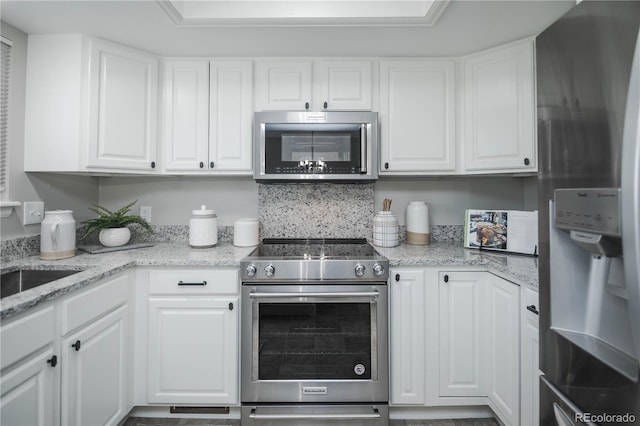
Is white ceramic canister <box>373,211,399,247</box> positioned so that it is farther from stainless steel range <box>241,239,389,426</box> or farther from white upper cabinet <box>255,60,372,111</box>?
white upper cabinet <box>255,60,372,111</box>

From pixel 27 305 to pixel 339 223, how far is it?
1721 mm

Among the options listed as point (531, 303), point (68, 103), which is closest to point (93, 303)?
point (68, 103)

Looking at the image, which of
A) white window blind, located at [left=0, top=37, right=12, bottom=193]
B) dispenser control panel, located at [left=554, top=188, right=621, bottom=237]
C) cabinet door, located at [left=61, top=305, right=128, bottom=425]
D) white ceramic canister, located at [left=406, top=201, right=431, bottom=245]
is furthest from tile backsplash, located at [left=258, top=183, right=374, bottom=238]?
dispenser control panel, located at [left=554, top=188, right=621, bottom=237]

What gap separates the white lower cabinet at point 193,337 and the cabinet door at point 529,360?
1.42 meters

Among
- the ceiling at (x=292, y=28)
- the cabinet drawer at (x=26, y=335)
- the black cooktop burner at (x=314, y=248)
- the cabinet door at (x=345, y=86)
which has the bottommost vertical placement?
the cabinet drawer at (x=26, y=335)

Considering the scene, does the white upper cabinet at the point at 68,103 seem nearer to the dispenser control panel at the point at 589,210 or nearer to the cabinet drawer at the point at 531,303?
the dispenser control panel at the point at 589,210

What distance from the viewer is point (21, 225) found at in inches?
65.6

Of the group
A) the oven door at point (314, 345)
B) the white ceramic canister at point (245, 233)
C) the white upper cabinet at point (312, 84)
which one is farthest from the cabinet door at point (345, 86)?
the oven door at point (314, 345)

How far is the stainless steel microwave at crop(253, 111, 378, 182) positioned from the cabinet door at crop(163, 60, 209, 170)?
0.41 m

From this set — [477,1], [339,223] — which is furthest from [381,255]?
[477,1]

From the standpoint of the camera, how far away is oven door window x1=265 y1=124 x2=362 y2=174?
1856 mm

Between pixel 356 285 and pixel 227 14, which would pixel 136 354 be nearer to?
pixel 356 285

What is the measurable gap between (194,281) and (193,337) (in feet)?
1.01

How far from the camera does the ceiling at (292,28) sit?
149 cm
